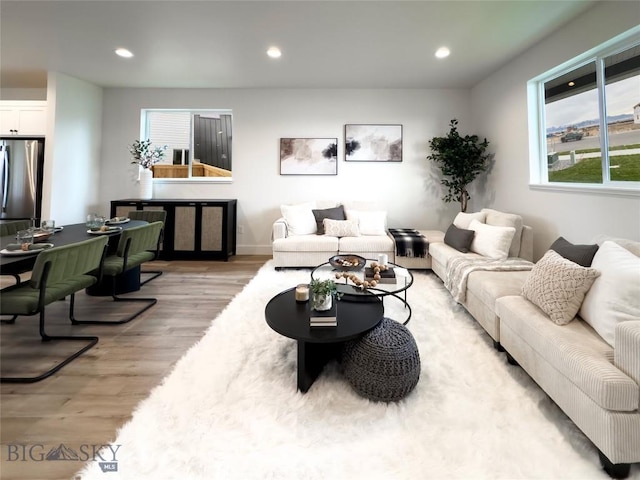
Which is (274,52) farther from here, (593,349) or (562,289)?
(593,349)

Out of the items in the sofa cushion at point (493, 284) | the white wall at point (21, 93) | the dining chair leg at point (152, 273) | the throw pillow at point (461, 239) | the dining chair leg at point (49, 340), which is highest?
the white wall at point (21, 93)

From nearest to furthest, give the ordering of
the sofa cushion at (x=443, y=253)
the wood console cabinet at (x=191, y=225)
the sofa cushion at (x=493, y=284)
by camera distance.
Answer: the sofa cushion at (x=493, y=284)
the sofa cushion at (x=443, y=253)
the wood console cabinet at (x=191, y=225)

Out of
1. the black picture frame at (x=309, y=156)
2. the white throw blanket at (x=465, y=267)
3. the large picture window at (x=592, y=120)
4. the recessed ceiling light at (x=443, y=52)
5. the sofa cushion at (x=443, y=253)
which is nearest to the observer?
the large picture window at (x=592, y=120)

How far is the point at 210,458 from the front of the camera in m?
1.27

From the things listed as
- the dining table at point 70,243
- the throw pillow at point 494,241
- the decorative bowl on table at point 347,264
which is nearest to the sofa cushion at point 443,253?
the throw pillow at point 494,241

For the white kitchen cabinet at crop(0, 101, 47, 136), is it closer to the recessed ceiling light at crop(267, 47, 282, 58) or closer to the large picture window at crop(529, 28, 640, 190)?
the recessed ceiling light at crop(267, 47, 282, 58)

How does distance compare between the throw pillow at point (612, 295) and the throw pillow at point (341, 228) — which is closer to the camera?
the throw pillow at point (612, 295)

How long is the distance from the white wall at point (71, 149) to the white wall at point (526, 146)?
20.5ft

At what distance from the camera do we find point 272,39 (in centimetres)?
330

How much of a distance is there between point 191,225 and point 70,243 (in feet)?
8.14

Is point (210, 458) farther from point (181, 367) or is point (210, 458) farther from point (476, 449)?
point (476, 449)

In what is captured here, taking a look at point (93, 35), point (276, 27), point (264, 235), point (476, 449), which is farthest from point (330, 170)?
point (476, 449)

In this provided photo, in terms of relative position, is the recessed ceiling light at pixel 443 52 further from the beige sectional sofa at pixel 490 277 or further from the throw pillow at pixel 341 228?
the throw pillow at pixel 341 228

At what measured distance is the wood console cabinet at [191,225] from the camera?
472 cm
